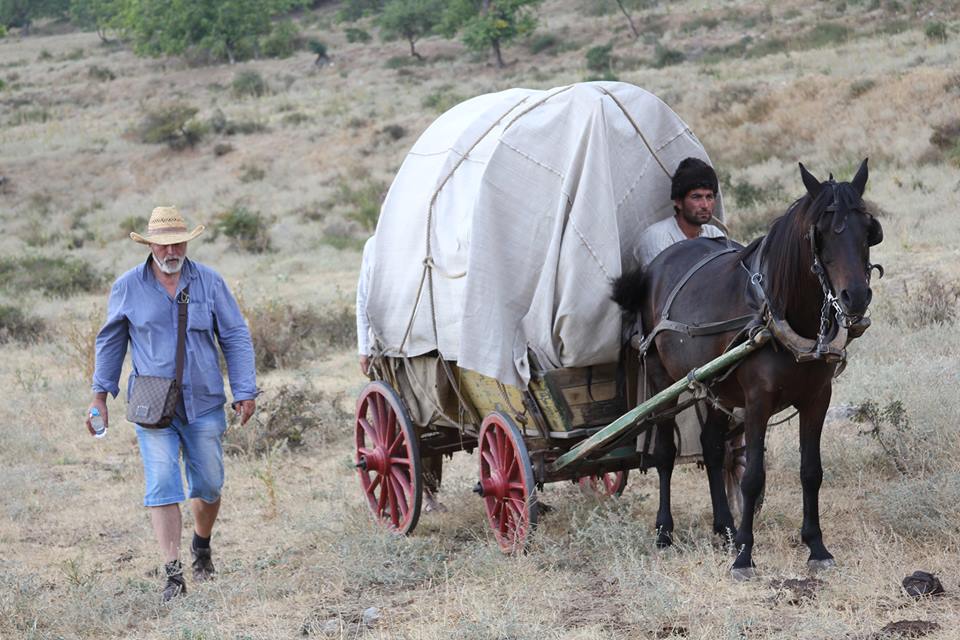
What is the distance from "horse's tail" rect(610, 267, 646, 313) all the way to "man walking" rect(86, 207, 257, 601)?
1.91 meters

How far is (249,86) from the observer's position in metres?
46.7

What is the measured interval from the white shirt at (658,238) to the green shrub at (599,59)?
35.8m

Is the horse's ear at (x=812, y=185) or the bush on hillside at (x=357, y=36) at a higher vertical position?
the horse's ear at (x=812, y=185)

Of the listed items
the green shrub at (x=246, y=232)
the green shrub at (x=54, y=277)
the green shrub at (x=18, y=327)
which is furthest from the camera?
the green shrub at (x=246, y=232)

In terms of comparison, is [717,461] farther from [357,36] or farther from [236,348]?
[357,36]

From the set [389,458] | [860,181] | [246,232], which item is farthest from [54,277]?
[860,181]

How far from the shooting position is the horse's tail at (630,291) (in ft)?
18.4

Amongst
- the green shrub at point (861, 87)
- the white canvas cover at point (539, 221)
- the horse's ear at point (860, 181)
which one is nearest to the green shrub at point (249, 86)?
the green shrub at point (861, 87)

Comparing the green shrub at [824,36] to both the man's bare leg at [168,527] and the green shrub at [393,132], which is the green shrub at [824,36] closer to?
the green shrub at [393,132]

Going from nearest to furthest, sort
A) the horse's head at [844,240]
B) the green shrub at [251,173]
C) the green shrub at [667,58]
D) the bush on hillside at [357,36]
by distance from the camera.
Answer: the horse's head at [844,240]
the green shrub at [251,173]
the green shrub at [667,58]
the bush on hillside at [357,36]

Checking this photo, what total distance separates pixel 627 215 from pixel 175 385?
2479 millimetres

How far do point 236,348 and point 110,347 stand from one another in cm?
62

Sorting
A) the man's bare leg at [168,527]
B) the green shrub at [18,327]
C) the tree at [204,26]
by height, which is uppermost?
the tree at [204,26]

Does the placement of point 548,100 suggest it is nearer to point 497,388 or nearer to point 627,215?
point 627,215
